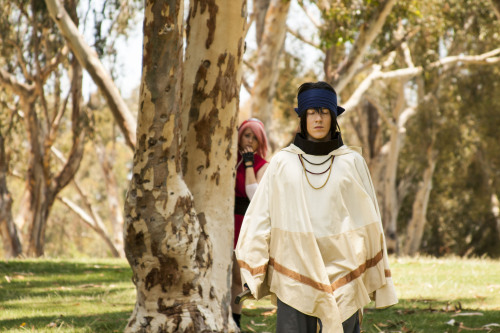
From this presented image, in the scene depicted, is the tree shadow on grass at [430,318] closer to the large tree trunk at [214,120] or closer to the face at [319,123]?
the large tree trunk at [214,120]

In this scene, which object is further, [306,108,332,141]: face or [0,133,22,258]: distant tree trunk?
[0,133,22,258]: distant tree trunk

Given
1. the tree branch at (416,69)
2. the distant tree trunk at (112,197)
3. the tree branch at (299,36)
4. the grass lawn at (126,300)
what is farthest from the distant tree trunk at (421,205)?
the grass lawn at (126,300)

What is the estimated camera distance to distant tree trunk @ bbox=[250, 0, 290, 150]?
483 inches

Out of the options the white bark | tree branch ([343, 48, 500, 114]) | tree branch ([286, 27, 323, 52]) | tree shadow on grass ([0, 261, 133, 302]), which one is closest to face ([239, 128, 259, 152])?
tree shadow on grass ([0, 261, 133, 302])

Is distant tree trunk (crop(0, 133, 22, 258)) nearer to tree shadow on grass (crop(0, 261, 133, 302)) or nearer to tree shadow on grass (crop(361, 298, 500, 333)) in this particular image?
tree shadow on grass (crop(0, 261, 133, 302))

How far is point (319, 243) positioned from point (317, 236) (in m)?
0.04

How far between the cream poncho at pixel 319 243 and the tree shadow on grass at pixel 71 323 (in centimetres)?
255

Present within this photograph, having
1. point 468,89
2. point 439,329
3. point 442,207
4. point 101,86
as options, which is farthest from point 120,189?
point 439,329

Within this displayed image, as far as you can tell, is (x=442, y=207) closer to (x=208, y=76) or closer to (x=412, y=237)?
(x=412, y=237)

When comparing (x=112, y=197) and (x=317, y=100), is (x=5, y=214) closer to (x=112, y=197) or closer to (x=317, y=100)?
(x=112, y=197)

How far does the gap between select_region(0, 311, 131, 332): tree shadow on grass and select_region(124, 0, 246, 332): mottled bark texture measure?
0.77 metres

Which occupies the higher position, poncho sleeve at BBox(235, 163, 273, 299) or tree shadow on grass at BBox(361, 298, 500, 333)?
poncho sleeve at BBox(235, 163, 273, 299)

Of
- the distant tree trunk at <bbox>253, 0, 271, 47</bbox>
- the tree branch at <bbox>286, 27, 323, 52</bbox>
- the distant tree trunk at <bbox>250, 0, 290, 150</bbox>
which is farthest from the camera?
the tree branch at <bbox>286, 27, 323, 52</bbox>

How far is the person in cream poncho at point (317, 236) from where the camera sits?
134 inches
